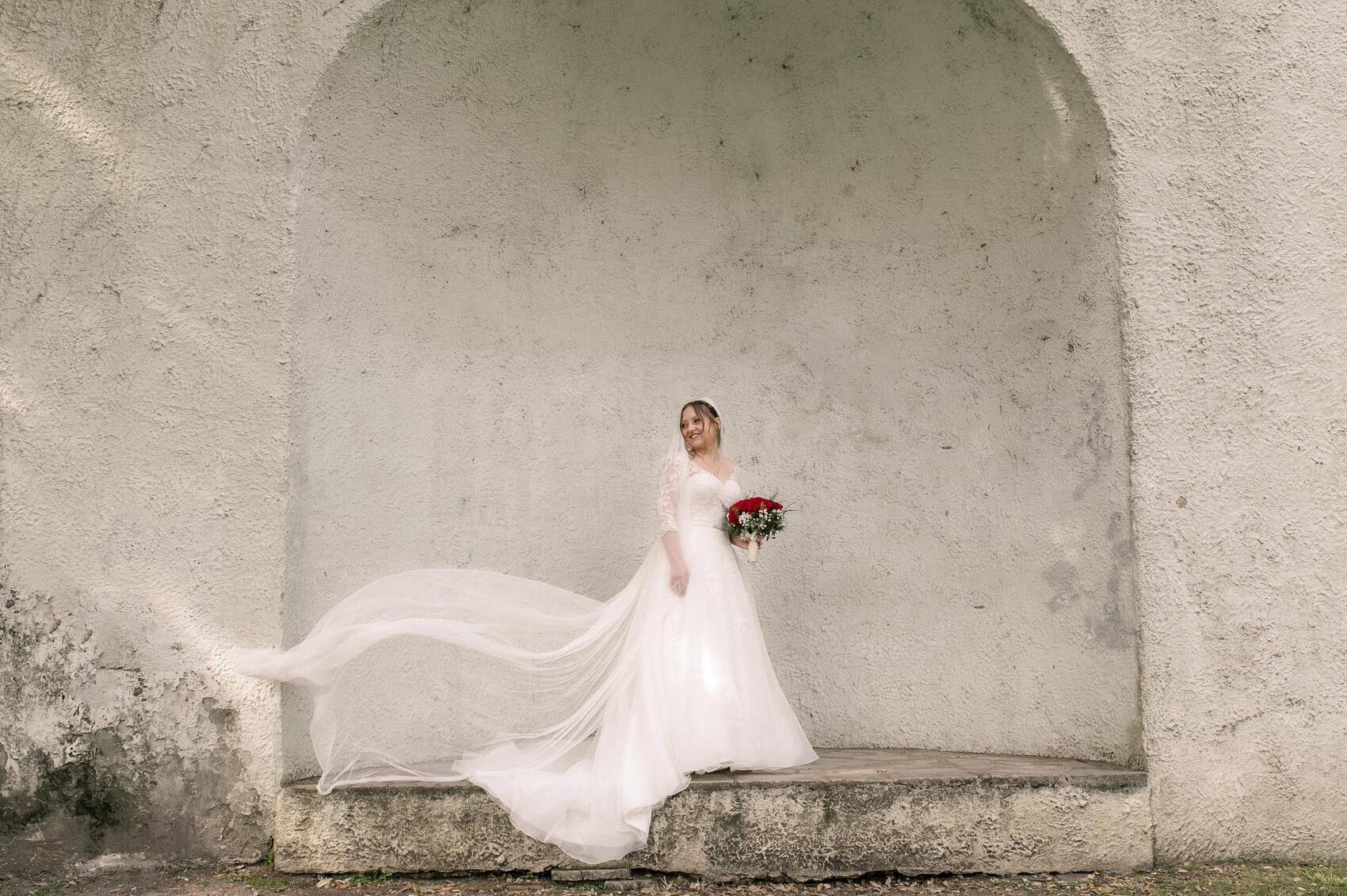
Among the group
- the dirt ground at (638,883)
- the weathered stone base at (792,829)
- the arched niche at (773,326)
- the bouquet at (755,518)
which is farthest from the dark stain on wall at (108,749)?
the bouquet at (755,518)

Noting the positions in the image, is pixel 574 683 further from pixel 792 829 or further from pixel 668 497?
pixel 792 829

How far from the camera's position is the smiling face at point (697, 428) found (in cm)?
525

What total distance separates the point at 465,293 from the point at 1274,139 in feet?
13.0

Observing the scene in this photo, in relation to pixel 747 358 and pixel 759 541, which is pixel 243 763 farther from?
pixel 747 358

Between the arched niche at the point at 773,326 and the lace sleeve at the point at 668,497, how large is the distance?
87 centimetres

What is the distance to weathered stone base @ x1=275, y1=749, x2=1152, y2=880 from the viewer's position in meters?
4.59

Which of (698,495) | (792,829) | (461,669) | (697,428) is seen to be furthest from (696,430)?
(792,829)

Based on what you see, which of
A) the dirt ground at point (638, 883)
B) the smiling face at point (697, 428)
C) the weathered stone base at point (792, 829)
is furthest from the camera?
the smiling face at point (697, 428)

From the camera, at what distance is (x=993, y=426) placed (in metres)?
5.68

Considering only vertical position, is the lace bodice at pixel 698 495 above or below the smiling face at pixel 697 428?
below

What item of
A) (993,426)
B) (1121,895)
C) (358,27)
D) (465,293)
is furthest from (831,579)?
(358,27)

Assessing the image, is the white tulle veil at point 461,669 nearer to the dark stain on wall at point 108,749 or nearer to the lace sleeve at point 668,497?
the lace sleeve at point 668,497

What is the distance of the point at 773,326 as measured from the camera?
6.08 metres

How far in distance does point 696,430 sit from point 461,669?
1738 millimetres
